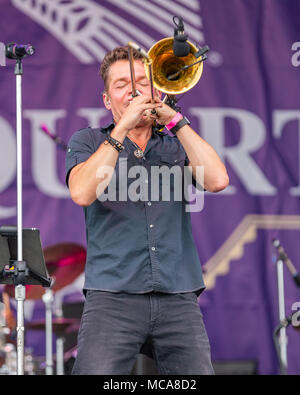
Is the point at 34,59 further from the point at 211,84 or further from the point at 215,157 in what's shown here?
the point at 215,157

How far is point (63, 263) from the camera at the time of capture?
216 inches

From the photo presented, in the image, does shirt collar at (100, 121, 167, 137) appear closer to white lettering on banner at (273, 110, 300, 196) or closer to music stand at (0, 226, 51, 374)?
music stand at (0, 226, 51, 374)

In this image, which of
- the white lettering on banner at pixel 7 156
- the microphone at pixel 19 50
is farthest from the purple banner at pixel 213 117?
the microphone at pixel 19 50

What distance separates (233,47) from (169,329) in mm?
3668

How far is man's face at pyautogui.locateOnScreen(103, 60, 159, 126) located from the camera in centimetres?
351

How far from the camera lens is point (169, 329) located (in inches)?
126

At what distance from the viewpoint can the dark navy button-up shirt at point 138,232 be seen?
10.6 ft

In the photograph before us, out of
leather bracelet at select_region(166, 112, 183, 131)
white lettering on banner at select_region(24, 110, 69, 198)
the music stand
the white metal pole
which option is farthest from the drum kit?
leather bracelet at select_region(166, 112, 183, 131)

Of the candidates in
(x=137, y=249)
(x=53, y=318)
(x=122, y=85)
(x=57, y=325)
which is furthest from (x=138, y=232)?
(x=53, y=318)

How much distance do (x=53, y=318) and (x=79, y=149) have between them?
2.86 meters

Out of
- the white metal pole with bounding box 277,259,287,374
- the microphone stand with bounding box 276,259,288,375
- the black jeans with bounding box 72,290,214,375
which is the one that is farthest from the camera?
the white metal pole with bounding box 277,259,287,374

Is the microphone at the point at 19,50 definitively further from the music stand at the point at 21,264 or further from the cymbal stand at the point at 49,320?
the cymbal stand at the point at 49,320

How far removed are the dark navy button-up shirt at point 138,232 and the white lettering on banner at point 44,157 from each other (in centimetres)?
278

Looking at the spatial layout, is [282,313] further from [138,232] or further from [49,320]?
[138,232]
